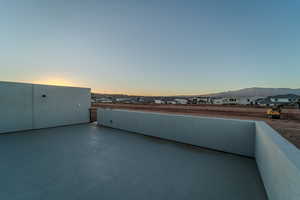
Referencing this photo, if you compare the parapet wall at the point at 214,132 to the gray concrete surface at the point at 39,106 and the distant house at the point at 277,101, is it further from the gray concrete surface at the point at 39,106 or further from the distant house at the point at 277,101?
the distant house at the point at 277,101

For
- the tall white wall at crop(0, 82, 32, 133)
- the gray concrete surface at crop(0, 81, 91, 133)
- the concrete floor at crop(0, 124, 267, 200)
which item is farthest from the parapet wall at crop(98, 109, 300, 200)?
the tall white wall at crop(0, 82, 32, 133)

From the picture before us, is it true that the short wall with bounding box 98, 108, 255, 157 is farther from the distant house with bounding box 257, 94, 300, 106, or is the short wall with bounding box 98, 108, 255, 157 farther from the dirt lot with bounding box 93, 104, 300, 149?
the distant house with bounding box 257, 94, 300, 106

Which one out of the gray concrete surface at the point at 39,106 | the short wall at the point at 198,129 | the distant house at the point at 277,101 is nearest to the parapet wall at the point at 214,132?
the short wall at the point at 198,129

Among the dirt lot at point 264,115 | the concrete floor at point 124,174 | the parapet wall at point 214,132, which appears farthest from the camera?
the dirt lot at point 264,115

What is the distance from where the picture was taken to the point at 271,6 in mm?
5051

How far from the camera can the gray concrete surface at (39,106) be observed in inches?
201

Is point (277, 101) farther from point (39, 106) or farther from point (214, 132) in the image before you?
point (39, 106)

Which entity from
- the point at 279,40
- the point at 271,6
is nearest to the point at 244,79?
the point at 279,40

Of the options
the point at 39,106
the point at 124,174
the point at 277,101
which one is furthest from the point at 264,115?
the point at 277,101

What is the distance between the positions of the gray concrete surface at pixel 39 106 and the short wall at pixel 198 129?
130 inches

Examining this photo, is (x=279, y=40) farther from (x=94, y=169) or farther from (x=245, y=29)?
(x=94, y=169)

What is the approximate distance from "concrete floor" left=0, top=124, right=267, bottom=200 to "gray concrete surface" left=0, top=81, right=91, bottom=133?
255 cm

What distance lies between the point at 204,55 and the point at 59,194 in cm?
905

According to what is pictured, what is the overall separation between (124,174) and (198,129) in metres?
2.53
